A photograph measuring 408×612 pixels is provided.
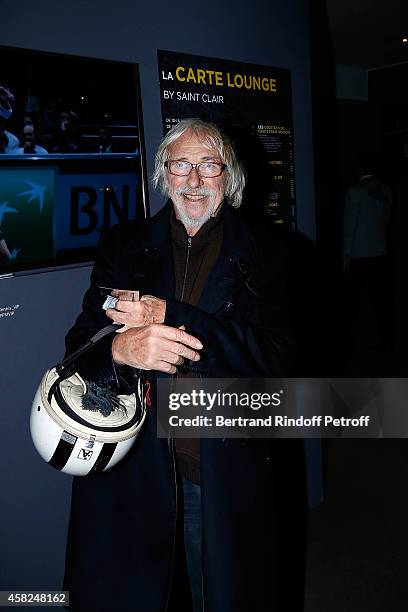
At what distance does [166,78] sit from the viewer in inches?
94.9

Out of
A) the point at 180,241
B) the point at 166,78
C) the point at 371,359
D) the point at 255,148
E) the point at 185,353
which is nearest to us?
the point at 185,353

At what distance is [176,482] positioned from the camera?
5.72ft

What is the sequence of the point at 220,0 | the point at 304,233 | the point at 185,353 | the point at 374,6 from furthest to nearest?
the point at 374,6 < the point at 304,233 < the point at 220,0 < the point at 185,353

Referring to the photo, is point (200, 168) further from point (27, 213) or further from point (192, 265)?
point (27, 213)

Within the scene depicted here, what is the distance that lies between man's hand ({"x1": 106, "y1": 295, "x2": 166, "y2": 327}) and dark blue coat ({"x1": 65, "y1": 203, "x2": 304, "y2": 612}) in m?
0.09

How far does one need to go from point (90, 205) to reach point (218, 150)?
59cm

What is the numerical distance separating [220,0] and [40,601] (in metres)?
2.53


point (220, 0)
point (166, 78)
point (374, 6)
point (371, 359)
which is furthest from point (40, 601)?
point (374, 6)

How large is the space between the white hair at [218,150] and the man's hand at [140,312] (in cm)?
45

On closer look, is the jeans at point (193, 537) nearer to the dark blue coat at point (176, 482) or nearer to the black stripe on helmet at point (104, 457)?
the dark blue coat at point (176, 482)

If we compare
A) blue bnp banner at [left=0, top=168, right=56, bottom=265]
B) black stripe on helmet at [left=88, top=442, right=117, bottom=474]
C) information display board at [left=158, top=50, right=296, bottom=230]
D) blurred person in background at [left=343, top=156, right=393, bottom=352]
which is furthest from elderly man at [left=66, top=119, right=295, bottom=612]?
blurred person in background at [left=343, top=156, right=393, bottom=352]

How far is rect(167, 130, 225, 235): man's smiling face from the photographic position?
1810mm

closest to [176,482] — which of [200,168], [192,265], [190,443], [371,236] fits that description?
[190,443]

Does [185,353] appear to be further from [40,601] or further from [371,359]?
[371,359]
